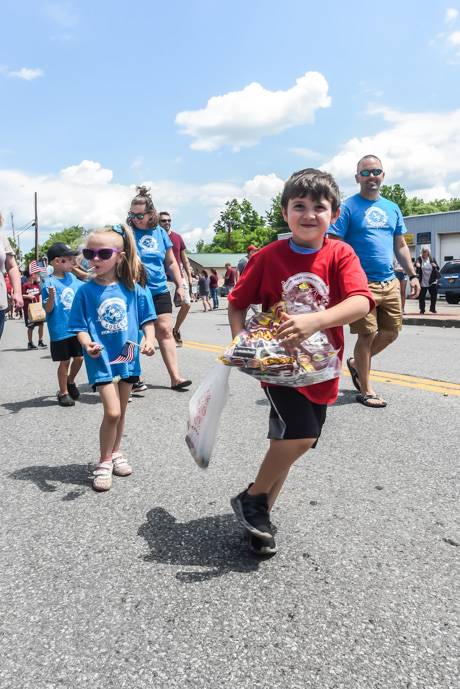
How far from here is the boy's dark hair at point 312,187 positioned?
2.32m

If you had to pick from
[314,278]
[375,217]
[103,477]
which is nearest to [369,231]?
[375,217]

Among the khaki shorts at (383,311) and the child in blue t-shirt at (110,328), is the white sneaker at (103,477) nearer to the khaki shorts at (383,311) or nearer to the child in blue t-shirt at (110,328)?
the child in blue t-shirt at (110,328)

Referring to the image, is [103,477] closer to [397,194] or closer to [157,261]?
[157,261]

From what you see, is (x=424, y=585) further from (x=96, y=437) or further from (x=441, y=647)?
(x=96, y=437)

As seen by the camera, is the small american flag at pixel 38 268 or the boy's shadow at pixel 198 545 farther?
the small american flag at pixel 38 268

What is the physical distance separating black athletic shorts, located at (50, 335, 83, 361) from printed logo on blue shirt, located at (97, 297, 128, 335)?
7.58 feet

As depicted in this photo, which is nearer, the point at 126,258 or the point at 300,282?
the point at 300,282

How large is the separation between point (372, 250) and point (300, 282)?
295cm

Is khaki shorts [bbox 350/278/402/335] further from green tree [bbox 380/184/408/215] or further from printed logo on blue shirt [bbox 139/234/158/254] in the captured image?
green tree [bbox 380/184/408/215]

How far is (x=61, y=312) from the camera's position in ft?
19.0

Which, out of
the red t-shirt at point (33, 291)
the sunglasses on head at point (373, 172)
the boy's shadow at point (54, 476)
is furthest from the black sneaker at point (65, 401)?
the red t-shirt at point (33, 291)

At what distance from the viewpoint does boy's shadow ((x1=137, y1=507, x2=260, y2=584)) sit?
2.39m

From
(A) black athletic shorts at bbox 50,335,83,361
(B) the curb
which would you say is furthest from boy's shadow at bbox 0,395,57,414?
(B) the curb

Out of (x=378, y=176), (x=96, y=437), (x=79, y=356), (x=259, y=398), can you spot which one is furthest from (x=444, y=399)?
(x=79, y=356)
